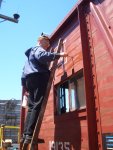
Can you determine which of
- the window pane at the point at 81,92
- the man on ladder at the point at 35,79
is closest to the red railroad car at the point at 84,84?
the window pane at the point at 81,92

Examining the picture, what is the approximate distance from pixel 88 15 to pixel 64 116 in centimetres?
189

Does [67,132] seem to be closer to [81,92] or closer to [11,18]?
[81,92]

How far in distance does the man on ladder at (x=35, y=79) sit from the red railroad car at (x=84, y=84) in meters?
0.51

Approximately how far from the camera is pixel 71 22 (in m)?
5.30

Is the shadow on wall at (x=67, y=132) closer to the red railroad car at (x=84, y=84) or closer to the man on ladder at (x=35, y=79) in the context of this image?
the red railroad car at (x=84, y=84)

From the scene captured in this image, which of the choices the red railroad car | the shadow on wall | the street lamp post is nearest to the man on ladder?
the red railroad car

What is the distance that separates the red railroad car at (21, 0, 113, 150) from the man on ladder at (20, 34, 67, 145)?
51 cm

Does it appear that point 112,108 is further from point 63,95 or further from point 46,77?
point 63,95

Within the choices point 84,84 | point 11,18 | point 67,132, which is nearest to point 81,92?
point 84,84

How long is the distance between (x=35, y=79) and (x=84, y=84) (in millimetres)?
914

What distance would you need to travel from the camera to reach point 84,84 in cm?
454

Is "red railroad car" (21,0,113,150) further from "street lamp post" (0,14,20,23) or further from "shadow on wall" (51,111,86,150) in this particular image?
"street lamp post" (0,14,20,23)

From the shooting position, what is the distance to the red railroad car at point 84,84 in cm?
375

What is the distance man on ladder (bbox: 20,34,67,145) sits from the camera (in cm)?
459
